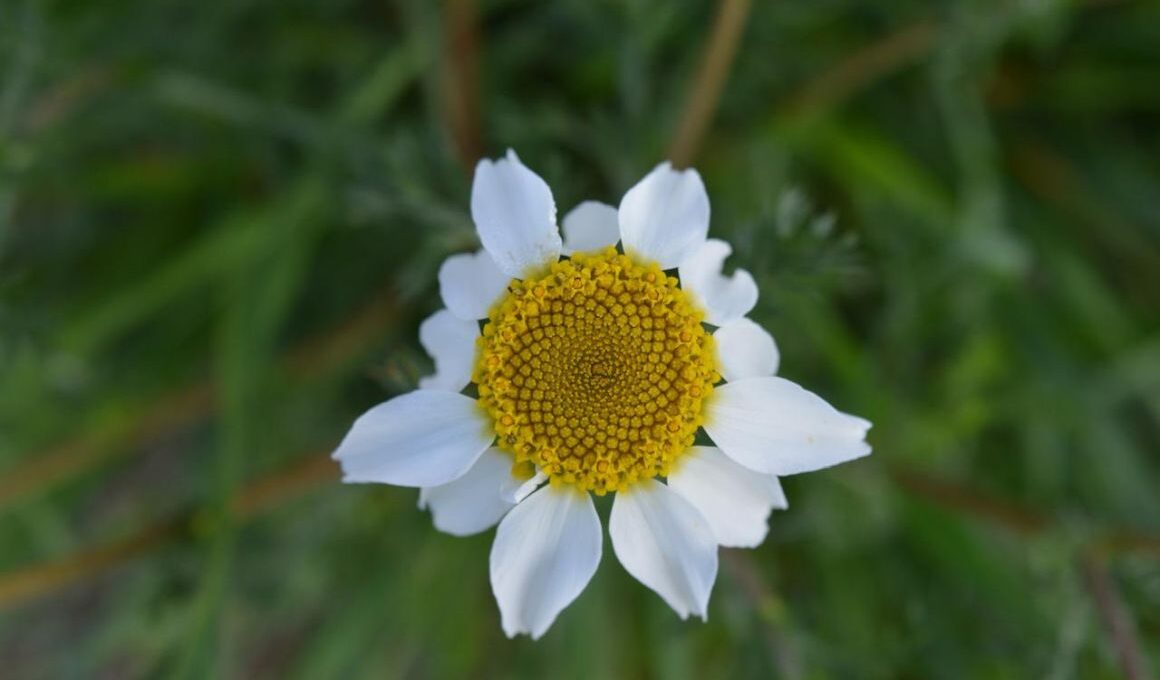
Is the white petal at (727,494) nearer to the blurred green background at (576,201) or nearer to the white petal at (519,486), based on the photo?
the white petal at (519,486)

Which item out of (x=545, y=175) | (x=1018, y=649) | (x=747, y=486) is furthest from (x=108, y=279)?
(x=1018, y=649)

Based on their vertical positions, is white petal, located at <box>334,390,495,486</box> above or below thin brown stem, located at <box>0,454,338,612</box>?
below

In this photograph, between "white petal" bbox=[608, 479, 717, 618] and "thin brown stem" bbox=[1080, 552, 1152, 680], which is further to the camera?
"thin brown stem" bbox=[1080, 552, 1152, 680]

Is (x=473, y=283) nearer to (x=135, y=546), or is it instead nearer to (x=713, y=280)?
(x=713, y=280)

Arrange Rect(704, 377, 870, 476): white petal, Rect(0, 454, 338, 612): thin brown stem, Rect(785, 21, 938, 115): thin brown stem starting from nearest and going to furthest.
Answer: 1. Rect(704, 377, 870, 476): white petal
2. Rect(0, 454, 338, 612): thin brown stem
3. Rect(785, 21, 938, 115): thin brown stem

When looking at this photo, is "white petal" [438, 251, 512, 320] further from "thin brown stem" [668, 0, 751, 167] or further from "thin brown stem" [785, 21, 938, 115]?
"thin brown stem" [785, 21, 938, 115]

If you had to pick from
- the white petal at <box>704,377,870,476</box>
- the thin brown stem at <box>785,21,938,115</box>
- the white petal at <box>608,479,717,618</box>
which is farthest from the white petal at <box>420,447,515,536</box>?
the thin brown stem at <box>785,21,938,115</box>

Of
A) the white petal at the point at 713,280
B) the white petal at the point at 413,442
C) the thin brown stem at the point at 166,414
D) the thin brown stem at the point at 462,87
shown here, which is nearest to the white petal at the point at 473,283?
the white petal at the point at 413,442

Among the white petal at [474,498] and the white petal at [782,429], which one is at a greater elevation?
the white petal at [474,498]

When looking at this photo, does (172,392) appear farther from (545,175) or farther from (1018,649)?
(1018,649)
